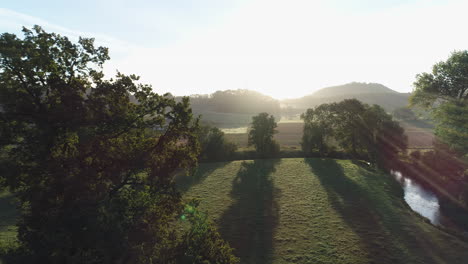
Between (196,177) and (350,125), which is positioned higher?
(350,125)

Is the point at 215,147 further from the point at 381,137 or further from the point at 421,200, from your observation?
the point at 381,137

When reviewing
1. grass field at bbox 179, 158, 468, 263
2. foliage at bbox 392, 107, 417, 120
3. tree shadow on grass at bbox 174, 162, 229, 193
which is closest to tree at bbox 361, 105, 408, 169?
grass field at bbox 179, 158, 468, 263

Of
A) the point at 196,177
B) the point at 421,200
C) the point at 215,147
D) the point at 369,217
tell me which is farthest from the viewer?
the point at 215,147

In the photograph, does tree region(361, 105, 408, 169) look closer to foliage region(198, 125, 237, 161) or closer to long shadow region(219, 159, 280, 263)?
long shadow region(219, 159, 280, 263)

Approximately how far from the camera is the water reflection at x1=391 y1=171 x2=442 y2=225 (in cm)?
3106

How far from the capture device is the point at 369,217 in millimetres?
26781

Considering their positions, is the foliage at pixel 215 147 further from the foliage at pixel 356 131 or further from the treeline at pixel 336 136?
the foliage at pixel 356 131

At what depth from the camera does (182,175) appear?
147 ft

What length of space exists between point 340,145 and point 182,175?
41.4 metres

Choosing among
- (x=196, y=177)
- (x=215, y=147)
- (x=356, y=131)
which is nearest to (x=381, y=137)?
(x=356, y=131)

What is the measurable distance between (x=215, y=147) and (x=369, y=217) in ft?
120

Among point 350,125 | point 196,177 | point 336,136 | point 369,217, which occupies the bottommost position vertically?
point 369,217

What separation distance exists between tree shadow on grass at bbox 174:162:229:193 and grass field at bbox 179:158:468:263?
0.21 metres

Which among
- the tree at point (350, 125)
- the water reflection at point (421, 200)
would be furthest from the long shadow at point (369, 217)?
the tree at point (350, 125)
